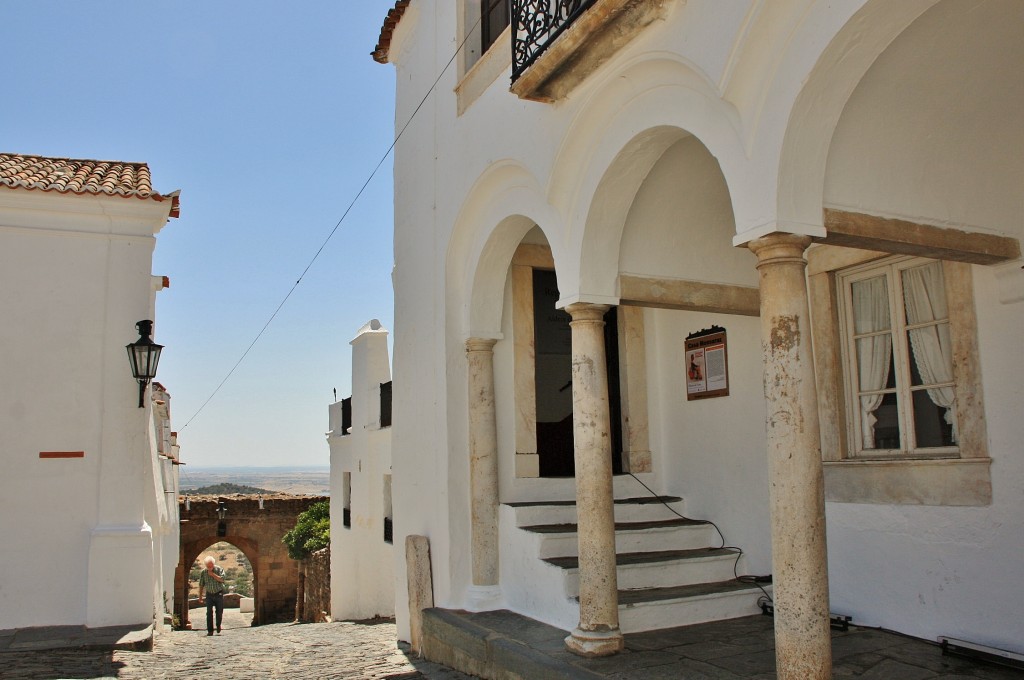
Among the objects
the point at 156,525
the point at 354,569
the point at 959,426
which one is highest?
the point at 959,426

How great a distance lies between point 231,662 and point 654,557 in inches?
165

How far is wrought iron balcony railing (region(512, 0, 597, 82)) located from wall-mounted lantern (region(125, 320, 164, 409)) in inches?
197

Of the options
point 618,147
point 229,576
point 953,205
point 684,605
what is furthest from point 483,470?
point 229,576

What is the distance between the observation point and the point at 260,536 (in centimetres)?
2378

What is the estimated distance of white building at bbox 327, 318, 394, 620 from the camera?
1415 centimetres

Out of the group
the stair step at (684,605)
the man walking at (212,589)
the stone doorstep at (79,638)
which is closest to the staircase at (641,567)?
the stair step at (684,605)

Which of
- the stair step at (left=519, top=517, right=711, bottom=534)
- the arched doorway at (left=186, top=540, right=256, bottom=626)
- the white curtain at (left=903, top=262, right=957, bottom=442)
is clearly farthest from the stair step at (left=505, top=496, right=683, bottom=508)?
the arched doorway at (left=186, top=540, right=256, bottom=626)

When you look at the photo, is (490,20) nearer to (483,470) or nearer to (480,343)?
(480,343)

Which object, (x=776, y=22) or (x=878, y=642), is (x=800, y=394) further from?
(x=878, y=642)

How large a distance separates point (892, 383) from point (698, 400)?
2.36 metres

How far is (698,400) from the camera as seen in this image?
8.21m

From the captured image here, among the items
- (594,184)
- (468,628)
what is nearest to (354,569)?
(468,628)

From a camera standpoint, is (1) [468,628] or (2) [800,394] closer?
(2) [800,394]

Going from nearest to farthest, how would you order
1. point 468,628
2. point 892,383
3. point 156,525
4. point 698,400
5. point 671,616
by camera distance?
point 892,383 → point 671,616 → point 468,628 → point 698,400 → point 156,525
